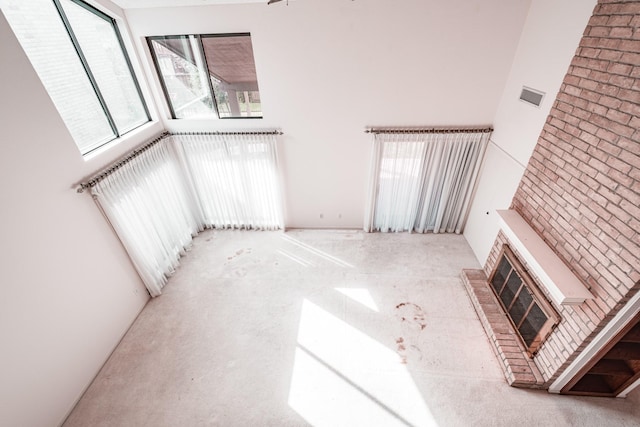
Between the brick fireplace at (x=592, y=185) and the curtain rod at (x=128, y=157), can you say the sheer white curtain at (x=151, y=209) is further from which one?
the brick fireplace at (x=592, y=185)

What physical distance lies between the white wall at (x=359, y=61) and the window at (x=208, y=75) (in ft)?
0.46

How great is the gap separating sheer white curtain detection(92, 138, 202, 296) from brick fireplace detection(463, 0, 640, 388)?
4399 millimetres

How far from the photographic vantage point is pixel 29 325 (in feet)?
7.82

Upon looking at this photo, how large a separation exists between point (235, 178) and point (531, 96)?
4148 mm

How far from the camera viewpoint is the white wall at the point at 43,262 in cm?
224

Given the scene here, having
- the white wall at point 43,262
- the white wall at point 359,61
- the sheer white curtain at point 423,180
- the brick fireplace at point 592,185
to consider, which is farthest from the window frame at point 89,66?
the brick fireplace at point 592,185

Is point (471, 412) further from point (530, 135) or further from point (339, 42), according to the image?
point (339, 42)

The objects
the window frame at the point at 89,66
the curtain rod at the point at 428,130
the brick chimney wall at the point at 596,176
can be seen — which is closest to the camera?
the brick chimney wall at the point at 596,176

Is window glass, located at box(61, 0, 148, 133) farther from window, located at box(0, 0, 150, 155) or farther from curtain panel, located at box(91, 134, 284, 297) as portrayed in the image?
curtain panel, located at box(91, 134, 284, 297)

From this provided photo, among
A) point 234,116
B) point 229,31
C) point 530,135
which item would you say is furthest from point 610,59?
point 234,116

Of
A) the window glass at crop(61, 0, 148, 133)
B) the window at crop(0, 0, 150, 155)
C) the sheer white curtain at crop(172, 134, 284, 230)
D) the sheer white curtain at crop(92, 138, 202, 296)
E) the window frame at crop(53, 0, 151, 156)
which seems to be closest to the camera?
the window at crop(0, 0, 150, 155)

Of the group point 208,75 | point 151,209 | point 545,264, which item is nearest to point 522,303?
point 545,264

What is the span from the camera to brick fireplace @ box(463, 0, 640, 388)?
6.59 ft

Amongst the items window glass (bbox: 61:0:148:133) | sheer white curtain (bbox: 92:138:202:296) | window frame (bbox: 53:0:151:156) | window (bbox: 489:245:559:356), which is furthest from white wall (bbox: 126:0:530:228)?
window (bbox: 489:245:559:356)
